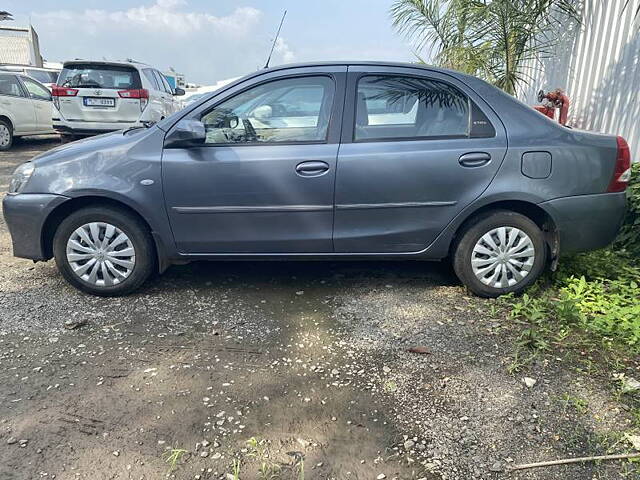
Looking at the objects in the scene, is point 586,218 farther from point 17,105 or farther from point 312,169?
point 17,105

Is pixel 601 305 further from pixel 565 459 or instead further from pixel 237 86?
pixel 237 86

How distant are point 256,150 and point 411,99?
3.77 feet

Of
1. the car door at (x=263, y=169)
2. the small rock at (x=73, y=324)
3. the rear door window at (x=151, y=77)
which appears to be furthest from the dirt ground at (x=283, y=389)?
the rear door window at (x=151, y=77)

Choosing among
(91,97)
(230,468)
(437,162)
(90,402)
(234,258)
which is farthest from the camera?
(91,97)

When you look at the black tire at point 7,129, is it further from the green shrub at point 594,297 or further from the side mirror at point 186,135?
the green shrub at point 594,297

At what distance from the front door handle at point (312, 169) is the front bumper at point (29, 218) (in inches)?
64.0

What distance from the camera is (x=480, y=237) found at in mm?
3555

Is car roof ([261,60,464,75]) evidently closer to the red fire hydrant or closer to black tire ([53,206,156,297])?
black tire ([53,206,156,297])

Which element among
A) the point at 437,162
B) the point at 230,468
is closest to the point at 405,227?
the point at 437,162

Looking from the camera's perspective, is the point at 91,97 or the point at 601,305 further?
the point at 91,97

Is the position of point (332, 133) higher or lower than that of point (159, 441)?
higher

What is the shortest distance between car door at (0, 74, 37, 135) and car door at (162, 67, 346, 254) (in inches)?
362

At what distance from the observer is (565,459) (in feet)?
7.08

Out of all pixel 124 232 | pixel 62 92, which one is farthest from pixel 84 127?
pixel 124 232
